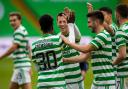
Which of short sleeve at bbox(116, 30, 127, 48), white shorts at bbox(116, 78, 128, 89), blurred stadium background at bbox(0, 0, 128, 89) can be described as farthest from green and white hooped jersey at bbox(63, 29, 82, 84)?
blurred stadium background at bbox(0, 0, 128, 89)

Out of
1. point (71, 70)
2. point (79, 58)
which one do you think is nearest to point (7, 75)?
point (71, 70)

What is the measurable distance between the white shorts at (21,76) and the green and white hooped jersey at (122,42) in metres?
3.05

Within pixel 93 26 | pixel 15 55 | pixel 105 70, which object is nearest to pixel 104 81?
pixel 105 70

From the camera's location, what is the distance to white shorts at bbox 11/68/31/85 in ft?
48.6

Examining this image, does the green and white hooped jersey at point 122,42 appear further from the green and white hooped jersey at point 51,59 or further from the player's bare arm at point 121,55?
the green and white hooped jersey at point 51,59

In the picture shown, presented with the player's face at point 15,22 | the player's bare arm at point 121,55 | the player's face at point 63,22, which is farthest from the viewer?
the player's face at point 15,22

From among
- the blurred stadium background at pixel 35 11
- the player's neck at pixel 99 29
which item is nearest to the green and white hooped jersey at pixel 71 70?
the player's neck at pixel 99 29

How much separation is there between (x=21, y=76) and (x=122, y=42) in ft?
12.0

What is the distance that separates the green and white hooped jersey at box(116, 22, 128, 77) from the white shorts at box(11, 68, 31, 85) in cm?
305

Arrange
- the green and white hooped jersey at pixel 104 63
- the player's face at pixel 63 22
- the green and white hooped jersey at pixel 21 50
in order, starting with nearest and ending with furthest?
the green and white hooped jersey at pixel 104 63 → the player's face at pixel 63 22 → the green and white hooped jersey at pixel 21 50

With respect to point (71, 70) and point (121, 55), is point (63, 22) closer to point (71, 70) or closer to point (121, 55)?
point (71, 70)

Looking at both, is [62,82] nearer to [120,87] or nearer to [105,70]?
[105,70]

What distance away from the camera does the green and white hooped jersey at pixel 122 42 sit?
1216 cm

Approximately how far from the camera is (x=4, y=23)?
1008 inches
